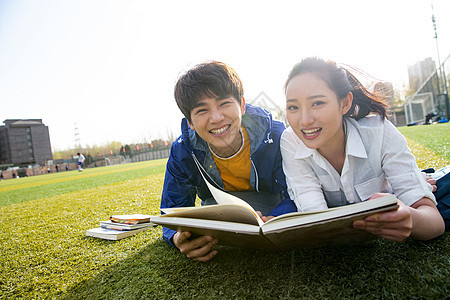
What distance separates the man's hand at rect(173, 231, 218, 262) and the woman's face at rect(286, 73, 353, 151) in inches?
27.9

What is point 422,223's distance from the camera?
1.18m

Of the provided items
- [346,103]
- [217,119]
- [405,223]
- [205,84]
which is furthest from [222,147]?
[405,223]

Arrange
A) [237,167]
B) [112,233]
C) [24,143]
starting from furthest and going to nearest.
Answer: [24,143] → [112,233] → [237,167]

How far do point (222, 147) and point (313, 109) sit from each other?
0.70 meters

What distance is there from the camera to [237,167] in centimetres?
208

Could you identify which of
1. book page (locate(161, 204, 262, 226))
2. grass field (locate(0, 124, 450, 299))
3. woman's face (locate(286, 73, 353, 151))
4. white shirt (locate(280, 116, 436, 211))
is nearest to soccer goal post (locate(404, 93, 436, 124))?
white shirt (locate(280, 116, 436, 211))

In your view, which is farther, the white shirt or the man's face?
the man's face

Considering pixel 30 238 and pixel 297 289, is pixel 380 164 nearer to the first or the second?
pixel 297 289

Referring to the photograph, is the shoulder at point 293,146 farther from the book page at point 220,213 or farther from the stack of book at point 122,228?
the stack of book at point 122,228

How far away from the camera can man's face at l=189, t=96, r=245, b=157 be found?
1.77 meters

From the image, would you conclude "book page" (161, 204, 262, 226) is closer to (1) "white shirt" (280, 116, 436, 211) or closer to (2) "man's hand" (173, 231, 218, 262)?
(2) "man's hand" (173, 231, 218, 262)

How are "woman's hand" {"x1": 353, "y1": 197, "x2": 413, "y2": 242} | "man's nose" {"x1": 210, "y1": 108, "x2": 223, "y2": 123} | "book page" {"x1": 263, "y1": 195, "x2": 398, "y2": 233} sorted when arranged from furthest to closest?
"man's nose" {"x1": 210, "y1": 108, "x2": 223, "y2": 123}, "woman's hand" {"x1": 353, "y1": 197, "x2": 413, "y2": 242}, "book page" {"x1": 263, "y1": 195, "x2": 398, "y2": 233}

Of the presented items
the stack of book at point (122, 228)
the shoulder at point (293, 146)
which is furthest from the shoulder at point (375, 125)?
the stack of book at point (122, 228)

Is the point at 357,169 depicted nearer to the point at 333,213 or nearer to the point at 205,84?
the point at 333,213
